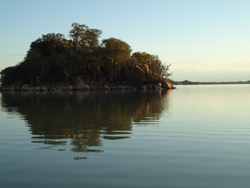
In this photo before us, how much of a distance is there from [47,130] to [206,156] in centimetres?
751

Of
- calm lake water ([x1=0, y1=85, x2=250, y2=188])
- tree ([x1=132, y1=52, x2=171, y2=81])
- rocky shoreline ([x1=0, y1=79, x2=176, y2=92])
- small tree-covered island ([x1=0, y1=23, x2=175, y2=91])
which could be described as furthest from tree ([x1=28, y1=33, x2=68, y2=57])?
calm lake water ([x1=0, y1=85, x2=250, y2=188])

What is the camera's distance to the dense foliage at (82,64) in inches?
3627

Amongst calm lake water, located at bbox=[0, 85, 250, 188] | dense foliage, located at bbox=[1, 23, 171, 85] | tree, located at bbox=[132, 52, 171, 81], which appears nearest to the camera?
calm lake water, located at bbox=[0, 85, 250, 188]

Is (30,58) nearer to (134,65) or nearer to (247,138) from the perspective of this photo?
(134,65)

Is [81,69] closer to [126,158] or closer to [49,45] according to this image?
[49,45]

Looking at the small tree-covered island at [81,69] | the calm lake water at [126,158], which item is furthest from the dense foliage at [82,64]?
the calm lake water at [126,158]

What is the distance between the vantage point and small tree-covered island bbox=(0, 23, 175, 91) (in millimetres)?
92375

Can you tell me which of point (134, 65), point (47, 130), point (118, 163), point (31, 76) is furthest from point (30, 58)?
point (118, 163)

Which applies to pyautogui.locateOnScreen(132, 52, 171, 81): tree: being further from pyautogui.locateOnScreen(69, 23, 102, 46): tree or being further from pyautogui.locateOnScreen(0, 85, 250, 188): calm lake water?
pyautogui.locateOnScreen(0, 85, 250, 188): calm lake water

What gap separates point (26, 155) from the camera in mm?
7594

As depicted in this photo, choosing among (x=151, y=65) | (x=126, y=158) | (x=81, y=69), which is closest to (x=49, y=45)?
(x=81, y=69)

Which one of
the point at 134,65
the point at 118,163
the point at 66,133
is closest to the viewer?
the point at 118,163

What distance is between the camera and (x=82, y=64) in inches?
3620

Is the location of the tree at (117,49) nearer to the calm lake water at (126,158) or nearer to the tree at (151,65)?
the tree at (151,65)
